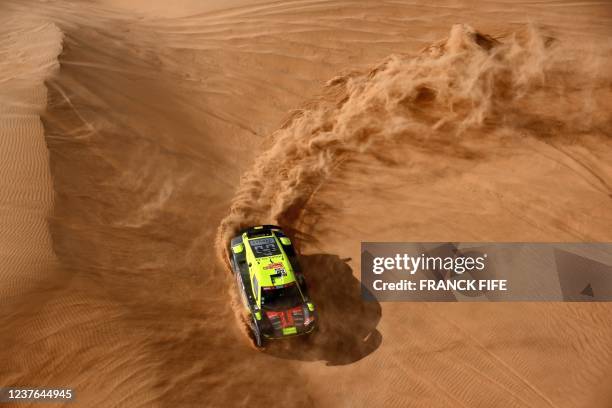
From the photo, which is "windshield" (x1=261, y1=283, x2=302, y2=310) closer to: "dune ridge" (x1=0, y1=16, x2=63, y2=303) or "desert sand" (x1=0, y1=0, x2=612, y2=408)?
"desert sand" (x1=0, y1=0, x2=612, y2=408)

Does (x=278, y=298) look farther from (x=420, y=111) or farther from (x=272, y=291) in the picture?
(x=420, y=111)

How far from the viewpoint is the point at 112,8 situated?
18.2 metres

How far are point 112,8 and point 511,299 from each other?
49.4 feet

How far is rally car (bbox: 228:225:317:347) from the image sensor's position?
10.3m

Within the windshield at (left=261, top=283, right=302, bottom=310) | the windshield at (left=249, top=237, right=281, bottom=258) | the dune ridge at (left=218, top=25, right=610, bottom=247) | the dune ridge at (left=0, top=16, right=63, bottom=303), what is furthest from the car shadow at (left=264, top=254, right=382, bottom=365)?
the dune ridge at (left=0, top=16, right=63, bottom=303)

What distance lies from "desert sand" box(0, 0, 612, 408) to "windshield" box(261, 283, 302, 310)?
1161 mm

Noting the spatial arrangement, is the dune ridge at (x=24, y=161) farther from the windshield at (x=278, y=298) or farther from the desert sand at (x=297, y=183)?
the windshield at (x=278, y=298)

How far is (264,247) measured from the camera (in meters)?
11.0

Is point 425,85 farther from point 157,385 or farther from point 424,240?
point 157,385

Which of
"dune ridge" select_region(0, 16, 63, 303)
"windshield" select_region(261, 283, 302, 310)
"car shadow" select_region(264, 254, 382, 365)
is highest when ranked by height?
"dune ridge" select_region(0, 16, 63, 303)

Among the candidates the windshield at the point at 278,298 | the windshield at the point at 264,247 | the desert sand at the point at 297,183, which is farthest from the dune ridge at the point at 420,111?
the windshield at the point at 278,298

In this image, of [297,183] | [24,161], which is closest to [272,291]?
[297,183]

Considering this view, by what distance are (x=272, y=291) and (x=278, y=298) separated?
173 millimetres

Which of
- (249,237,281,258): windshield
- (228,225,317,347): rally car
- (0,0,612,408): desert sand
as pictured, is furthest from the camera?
(249,237,281,258): windshield
